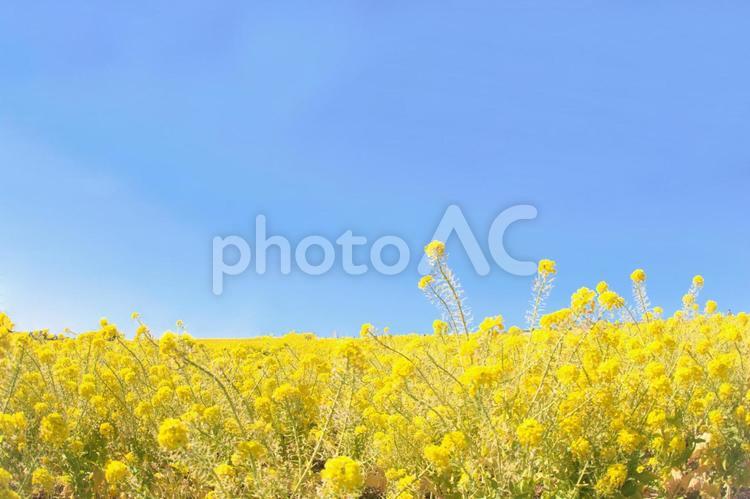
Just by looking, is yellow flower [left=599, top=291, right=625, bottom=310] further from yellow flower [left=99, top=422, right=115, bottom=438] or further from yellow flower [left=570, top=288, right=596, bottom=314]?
yellow flower [left=99, top=422, right=115, bottom=438]

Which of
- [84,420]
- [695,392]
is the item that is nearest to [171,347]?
[84,420]

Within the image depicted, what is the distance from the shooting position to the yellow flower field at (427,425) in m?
3.75

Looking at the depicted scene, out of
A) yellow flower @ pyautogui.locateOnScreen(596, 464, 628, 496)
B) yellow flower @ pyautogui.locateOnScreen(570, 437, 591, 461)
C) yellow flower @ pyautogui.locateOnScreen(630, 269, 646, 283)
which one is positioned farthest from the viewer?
yellow flower @ pyautogui.locateOnScreen(630, 269, 646, 283)

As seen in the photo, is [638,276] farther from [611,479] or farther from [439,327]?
[611,479]

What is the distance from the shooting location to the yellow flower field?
3748 millimetres

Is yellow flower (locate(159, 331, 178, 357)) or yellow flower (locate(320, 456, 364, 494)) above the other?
yellow flower (locate(159, 331, 178, 357))

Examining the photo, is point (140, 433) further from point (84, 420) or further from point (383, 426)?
point (383, 426)

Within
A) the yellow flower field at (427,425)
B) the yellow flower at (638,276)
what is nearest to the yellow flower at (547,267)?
the yellow flower field at (427,425)

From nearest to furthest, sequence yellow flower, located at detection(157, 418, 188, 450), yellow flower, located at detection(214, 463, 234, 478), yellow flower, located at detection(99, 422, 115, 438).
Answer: yellow flower, located at detection(157, 418, 188, 450)
yellow flower, located at detection(214, 463, 234, 478)
yellow flower, located at detection(99, 422, 115, 438)

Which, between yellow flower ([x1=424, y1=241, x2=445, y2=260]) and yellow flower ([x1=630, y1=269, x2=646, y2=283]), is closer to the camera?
yellow flower ([x1=424, y1=241, x2=445, y2=260])

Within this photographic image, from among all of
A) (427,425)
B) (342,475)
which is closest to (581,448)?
(427,425)

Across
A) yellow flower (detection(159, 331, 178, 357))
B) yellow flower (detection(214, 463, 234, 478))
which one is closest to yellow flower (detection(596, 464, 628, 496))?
yellow flower (detection(214, 463, 234, 478))

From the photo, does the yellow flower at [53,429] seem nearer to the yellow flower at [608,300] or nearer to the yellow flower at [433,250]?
the yellow flower at [433,250]

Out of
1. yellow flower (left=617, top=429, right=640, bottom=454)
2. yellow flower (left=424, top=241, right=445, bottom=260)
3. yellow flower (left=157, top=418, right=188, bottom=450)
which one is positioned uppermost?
yellow flower (left=424, top=241, right=445, bottom=260)
